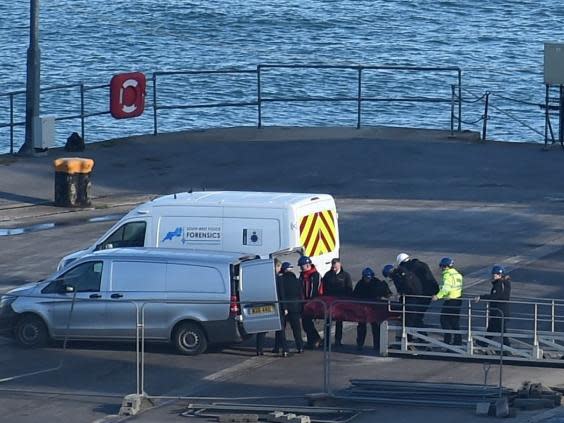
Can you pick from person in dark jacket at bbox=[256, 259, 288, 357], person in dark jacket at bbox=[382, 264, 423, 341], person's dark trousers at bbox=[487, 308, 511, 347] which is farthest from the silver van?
person's dark trousers at bbox=[487, 308, 511, 347]

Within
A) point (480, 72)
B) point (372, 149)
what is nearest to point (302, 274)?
point (372, 149)

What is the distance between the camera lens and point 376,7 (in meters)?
95.7

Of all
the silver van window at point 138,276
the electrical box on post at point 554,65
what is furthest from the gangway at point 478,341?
the electrical box on post at point 554,65

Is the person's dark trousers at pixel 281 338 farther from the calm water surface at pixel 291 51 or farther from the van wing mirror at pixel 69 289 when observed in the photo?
the calm water surface at pixel 291 51

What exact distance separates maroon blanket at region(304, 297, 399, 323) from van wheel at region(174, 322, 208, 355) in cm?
152

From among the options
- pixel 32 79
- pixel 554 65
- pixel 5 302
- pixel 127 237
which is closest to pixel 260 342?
pixel 127 237

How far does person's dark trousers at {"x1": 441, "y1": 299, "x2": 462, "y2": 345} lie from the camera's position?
22.3m

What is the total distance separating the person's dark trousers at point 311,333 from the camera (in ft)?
74.4

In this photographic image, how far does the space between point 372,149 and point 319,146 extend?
130 centimetres

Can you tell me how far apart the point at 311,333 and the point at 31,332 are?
404cm

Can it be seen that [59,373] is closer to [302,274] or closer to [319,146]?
[302,274]

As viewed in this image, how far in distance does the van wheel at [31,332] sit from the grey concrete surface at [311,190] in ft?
0.66

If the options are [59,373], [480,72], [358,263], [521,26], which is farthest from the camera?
[521,26]

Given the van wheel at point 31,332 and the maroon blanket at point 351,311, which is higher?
the maroon blanket at point 351,311
